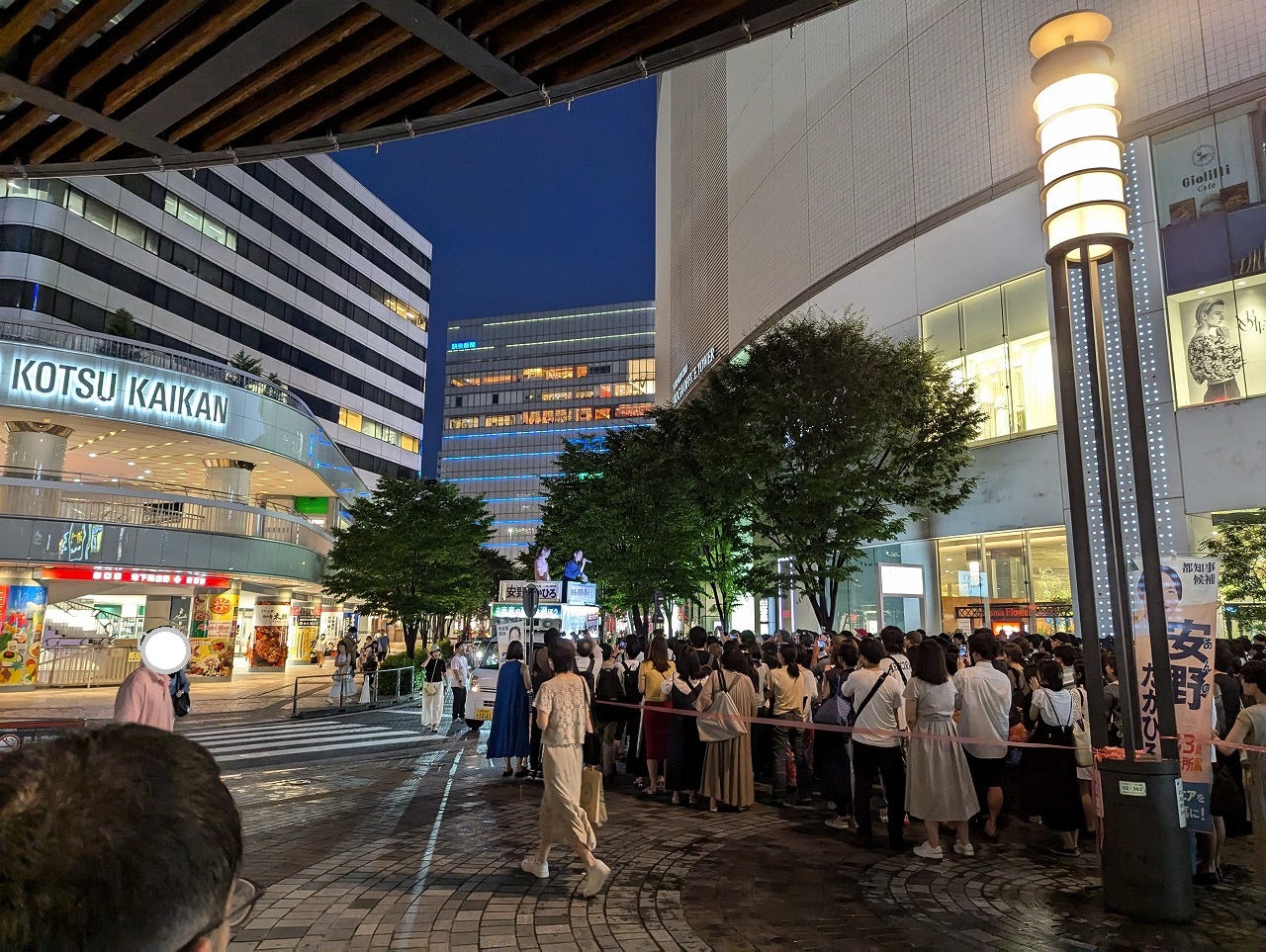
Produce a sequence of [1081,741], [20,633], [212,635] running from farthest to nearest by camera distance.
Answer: [212,635]
[20,633]
[1081,741]

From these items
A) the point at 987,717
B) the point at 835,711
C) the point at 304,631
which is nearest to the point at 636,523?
the point at 304,631

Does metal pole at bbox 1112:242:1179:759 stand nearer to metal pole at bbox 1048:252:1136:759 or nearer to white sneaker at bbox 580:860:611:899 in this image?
metal pole at bbox 1048:252:1136:759

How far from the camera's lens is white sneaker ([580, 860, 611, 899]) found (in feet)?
20.5

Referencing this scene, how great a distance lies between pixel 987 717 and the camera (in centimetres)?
789

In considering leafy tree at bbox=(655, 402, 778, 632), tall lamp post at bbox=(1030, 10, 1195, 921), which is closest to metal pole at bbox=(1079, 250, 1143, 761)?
tall lamp post at bbox=(1030, 10, 1195, 921)

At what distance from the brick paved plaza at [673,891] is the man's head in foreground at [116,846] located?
16.0 ft

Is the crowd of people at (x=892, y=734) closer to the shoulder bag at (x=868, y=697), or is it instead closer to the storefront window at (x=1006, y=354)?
the shoulder bag at (x=868, y=697)

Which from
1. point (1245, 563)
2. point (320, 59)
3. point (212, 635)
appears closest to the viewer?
point (320, 59)

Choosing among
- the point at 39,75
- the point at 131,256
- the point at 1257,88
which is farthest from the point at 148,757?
the point at 131,256

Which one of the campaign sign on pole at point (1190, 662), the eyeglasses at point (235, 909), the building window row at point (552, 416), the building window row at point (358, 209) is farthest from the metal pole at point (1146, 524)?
the building window row at point (552, 416)

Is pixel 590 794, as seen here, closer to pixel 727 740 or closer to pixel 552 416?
pixel 727 740

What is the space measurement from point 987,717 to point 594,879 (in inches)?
164

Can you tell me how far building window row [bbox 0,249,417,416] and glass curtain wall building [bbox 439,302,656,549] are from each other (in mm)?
60138

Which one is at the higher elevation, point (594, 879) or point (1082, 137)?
point (1082, 137)
